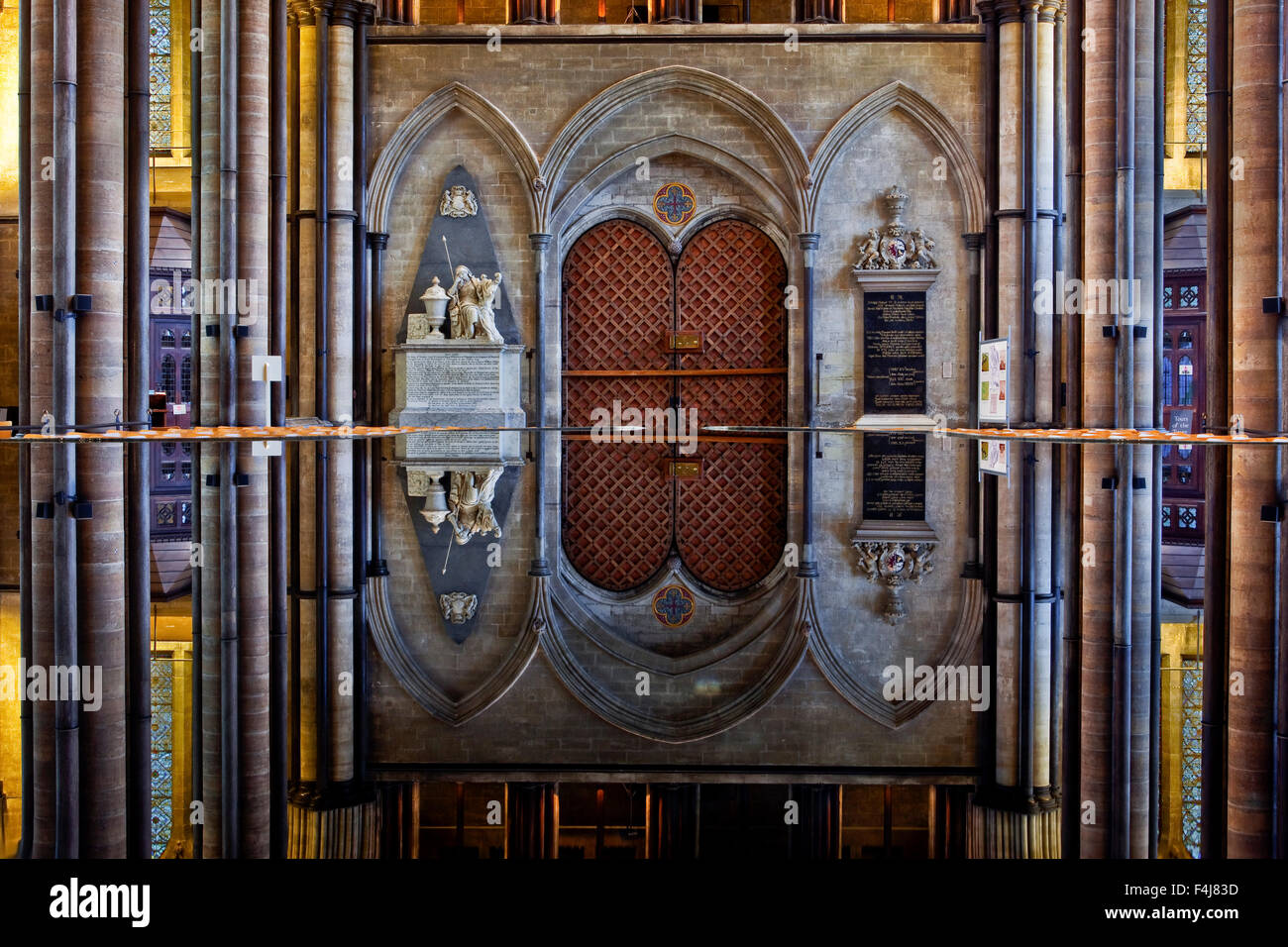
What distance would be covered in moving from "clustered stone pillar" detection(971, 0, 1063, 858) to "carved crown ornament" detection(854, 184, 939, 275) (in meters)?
0.90

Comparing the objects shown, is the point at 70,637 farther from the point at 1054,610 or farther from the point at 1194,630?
the point at 1194,630

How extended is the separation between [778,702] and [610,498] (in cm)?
673

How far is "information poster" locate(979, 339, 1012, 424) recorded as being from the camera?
11992mm

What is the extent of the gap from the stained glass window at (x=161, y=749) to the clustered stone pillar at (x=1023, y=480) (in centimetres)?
329

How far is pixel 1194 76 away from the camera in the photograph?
16562 millimetres

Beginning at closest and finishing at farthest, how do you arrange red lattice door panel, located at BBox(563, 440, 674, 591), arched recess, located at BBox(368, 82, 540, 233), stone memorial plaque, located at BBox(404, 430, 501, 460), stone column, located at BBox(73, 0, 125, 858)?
stone column, located at BBox(73, 0, 125, 858)
red lattice door panel, located at BBox(563, 440, 674, 591)
stone memorial plaque, located at BBox(404, 430, 501, 460)
arched recess, located at BBox(368, 82, 540, 233)

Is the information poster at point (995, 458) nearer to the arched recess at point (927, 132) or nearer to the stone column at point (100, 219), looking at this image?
the arched recess at point (927, 132)

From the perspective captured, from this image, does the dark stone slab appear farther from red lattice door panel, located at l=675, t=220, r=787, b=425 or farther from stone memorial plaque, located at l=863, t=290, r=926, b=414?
stone memorial plaque, located at l=863, t=290, r=926, b=414

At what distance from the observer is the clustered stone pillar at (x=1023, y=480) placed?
4945mm

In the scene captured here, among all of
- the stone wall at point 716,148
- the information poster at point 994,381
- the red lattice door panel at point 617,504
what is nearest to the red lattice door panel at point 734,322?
the stone wall at point 716,148

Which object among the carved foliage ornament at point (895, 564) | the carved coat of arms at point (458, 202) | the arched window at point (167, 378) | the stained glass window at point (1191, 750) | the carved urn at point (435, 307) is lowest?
the stained glass window at point (1191, 750)

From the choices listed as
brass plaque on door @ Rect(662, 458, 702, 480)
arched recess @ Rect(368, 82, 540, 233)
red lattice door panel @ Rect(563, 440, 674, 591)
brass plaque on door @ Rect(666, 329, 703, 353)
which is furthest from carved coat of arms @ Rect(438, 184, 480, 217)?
brass plaque on door @ Rect(662, 458, 702, 480)

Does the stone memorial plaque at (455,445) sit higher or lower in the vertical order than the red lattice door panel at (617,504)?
higher

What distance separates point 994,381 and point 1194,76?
7.71m
